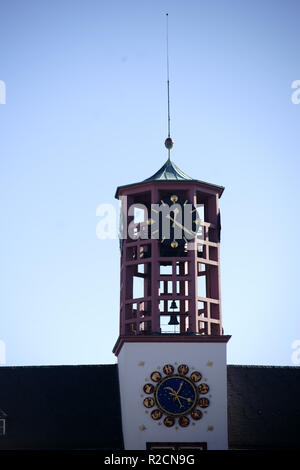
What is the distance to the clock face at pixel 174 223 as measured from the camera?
6756cm

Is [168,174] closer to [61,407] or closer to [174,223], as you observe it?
[174,223]

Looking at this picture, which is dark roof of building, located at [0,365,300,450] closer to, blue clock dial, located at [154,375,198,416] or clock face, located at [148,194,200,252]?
blue clock dial, located at [154,375,198,416]

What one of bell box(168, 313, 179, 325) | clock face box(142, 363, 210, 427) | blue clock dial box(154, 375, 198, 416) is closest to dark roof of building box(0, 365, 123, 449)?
clock face box(142, 363, 210, 427)

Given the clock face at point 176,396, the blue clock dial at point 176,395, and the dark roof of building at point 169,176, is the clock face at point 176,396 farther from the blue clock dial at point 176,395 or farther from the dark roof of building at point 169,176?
the dark roof of building at point 169,176

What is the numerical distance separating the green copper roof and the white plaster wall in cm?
1047

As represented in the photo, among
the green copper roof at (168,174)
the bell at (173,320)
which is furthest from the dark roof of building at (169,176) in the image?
the bell at (173,320)

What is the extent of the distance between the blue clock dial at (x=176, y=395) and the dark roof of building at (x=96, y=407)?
3501 mm

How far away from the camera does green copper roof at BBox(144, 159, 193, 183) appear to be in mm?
69062

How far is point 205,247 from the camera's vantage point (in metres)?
68.2

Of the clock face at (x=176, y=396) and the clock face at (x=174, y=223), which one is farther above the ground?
the clock face at (x=174, y=223)

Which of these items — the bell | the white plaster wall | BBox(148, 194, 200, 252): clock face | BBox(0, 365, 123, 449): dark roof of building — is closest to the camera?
the white plaster wall

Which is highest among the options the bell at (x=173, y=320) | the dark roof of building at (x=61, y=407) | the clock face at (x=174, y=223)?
the clock face at (x=174, y=223)
